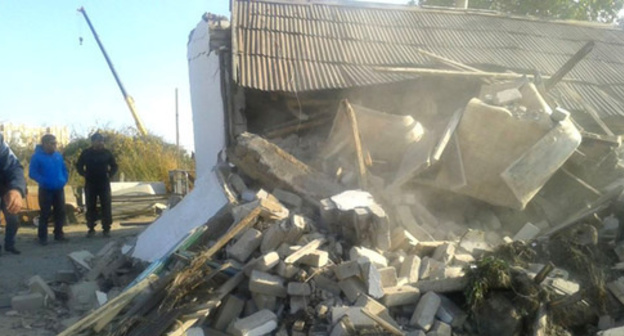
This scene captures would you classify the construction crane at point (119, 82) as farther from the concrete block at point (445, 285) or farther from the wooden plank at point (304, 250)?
the concrete block at point (445, 285)

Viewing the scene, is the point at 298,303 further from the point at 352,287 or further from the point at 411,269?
the point at 411,269

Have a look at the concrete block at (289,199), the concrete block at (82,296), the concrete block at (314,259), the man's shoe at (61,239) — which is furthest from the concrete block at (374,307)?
the man's shoe at (61,239)

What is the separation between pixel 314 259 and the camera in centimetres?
477

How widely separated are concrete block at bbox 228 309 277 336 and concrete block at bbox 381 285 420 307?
0.97 meters

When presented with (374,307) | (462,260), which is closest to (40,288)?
(374,307)

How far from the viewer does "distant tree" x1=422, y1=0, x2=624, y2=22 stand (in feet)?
54.7

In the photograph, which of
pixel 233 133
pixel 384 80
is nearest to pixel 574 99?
pixel 384 80

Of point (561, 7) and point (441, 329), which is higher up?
point (561, 7)

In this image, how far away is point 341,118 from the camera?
7051 millimetres

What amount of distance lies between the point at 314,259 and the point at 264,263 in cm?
46

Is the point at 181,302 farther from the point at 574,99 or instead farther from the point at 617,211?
the point at 574,99

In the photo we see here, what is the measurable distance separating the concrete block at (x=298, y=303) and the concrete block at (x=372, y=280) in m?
0.55

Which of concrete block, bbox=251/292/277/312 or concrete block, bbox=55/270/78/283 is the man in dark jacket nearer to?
concrete block, bbox=55/270/78/283

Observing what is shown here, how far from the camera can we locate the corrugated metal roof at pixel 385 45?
8648 millimetres
